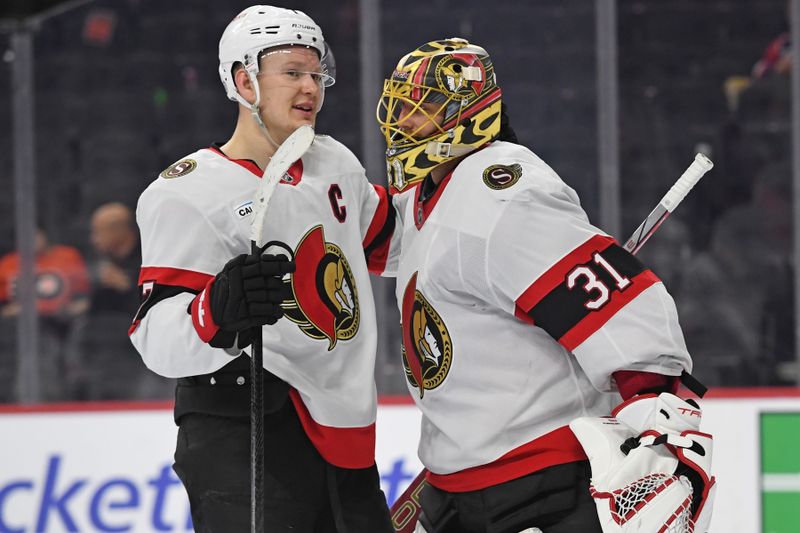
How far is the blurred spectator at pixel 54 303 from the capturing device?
4766mm

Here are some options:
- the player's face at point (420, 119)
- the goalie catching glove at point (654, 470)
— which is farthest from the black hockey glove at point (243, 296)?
the goalie catching glove at point (654, 470)

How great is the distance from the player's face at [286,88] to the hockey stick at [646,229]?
612mm

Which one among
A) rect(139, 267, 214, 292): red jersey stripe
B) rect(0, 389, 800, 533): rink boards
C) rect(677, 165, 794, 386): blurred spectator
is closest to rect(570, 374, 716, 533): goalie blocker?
rect(139, 267, 214, 292): red jersey stripe

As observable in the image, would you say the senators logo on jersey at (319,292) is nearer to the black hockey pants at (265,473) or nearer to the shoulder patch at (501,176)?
the black hockey pants at (265,473)

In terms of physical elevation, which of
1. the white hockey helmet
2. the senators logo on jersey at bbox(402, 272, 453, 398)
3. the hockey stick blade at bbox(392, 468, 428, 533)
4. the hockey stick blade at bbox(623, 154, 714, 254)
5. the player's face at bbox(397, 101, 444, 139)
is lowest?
the hockey stick blade at bbox(392, 468, 428, 533)

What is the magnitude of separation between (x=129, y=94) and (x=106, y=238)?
58 cm

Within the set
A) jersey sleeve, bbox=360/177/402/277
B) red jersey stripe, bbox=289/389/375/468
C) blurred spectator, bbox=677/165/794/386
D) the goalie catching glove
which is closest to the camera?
the goalie catching glove

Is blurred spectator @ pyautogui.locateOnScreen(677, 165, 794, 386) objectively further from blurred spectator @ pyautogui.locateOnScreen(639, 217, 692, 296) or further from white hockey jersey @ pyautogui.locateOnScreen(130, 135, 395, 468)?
white hockey jersey @ pyautogui.locateOnScreen(130, 135, 395, 468)

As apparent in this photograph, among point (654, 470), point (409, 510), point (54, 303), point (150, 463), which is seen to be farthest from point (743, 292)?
point (654, 470)

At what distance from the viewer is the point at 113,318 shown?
4852 mm

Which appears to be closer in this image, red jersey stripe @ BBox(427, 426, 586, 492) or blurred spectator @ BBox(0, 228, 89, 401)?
red jersey stripe @ BBox(427, 426, 586, 492)

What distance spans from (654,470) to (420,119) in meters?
0.67

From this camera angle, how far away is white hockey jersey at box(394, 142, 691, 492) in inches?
71.3

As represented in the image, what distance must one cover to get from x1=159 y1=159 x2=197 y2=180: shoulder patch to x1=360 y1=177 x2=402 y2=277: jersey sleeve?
34cm
